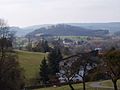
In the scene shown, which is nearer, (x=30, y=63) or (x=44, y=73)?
(x=44, y=73)

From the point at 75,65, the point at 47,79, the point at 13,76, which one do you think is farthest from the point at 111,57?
the point at 47,79

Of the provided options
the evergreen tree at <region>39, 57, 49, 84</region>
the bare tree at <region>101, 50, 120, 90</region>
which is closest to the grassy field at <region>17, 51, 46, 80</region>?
the evergreen tree at <region>39, 57, 49, 84</region>

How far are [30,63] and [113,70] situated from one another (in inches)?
1981

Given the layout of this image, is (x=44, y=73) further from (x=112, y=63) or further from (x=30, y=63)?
(x=112, y=63)

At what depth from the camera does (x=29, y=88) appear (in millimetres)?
59688

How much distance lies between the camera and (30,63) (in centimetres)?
8288

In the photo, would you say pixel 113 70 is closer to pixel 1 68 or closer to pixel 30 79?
pixel 1 68

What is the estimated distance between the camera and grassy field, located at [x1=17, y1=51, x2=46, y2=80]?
73312mm

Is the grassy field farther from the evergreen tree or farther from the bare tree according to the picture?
the bare tree

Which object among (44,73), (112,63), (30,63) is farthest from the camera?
(30,63)

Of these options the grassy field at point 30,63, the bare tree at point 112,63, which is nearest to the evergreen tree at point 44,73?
the grassy field at point 30,63

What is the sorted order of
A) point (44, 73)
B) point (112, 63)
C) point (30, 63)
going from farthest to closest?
point (30, 63) → point (44, 73) → point (112, 63)

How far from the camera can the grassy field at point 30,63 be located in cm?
7331

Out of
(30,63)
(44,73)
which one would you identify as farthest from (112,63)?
(30,63)
